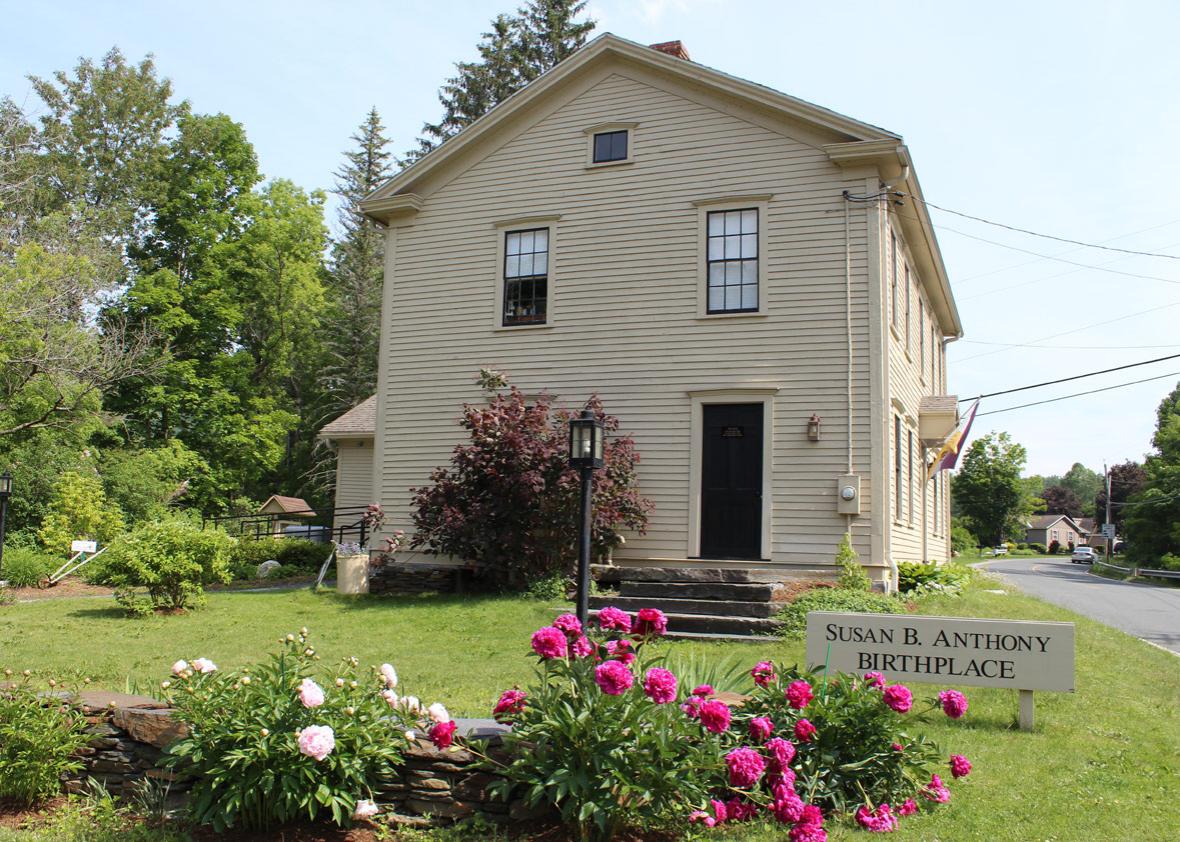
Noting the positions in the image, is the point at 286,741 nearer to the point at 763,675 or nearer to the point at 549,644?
the point at 549,644

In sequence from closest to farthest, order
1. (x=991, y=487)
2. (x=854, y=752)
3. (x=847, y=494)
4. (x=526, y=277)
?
(x=854, y=752) → (x=847, y=494) → (x=526, y=277) → (x=991, y=487)

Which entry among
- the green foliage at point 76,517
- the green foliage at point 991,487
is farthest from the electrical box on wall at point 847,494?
the green foliage at point 991,487

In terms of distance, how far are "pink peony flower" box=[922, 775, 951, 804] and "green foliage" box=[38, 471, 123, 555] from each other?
18.3 metres

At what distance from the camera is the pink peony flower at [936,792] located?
476 centimetres

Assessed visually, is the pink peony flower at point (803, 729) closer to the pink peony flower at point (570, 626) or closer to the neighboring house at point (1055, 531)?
the pink peony flower at point (570, 626)

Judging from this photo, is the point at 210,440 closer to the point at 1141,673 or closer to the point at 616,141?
the point at 616,141

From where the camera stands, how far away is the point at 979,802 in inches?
190

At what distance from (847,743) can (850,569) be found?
23.2 ft

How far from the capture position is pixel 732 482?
42.5ft

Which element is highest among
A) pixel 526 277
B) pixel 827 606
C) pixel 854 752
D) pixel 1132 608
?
pixel 526 277

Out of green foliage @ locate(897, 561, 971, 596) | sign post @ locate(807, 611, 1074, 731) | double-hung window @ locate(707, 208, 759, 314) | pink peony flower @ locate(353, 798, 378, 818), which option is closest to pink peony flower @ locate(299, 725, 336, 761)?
pink peony flower @ locate(353, 798, 378, 818)

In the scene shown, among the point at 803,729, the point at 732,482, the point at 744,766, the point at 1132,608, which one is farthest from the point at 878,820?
the point at 1132,608

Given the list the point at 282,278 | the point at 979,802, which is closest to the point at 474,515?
the point at 979,802

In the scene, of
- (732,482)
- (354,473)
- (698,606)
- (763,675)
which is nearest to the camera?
(763,675)
